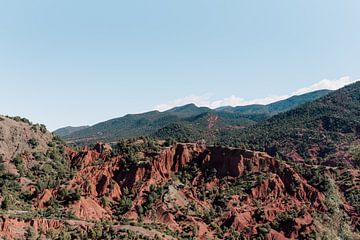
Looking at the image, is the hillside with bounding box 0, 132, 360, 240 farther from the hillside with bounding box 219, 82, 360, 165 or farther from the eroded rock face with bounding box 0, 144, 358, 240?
the hillside with bounding box 219, 82, 360, 165

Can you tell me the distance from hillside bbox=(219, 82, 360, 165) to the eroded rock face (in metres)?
58.5

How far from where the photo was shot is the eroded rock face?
71.1 metres

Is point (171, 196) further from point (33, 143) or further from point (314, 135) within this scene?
point (314, 135)

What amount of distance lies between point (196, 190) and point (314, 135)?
327 feet

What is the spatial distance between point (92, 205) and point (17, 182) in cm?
1523

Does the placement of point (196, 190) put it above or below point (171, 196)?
below

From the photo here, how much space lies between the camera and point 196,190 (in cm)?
8181

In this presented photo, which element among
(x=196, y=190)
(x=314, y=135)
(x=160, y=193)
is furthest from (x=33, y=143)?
(x=314, y=135)

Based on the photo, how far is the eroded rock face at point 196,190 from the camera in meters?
71.1

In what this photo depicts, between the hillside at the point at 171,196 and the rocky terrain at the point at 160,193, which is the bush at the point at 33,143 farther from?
the hillside at the point at 171,196

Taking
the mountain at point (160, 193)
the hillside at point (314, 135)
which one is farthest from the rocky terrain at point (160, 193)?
the hillside at point (314, 135)

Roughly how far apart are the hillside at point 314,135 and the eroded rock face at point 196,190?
192ft

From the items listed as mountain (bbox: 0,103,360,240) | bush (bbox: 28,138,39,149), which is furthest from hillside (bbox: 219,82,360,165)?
bush (bbox: 28,138,39,149)

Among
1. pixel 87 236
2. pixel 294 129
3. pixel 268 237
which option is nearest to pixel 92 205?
pixel 87 236
